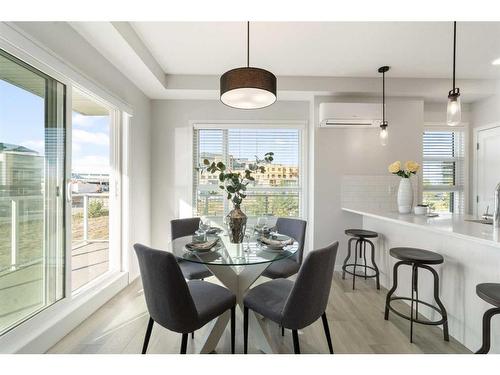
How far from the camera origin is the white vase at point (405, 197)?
8.16ft

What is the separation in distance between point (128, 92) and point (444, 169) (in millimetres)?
4761

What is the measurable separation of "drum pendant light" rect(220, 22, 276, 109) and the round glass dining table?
1.10 meters

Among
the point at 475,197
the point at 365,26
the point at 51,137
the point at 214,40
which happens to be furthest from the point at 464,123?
the point at 51,137

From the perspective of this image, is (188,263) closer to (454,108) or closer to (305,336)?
(305,336)

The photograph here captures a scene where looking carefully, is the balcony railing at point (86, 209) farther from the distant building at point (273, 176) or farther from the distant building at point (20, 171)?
the distant building at point (273, 176)

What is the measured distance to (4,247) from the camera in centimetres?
145

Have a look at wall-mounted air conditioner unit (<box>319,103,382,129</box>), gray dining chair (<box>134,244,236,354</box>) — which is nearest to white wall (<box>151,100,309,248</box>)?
wall-mounted air conditioner unit (<box>319,103,382,129</box>)

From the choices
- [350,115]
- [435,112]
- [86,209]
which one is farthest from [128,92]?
[435,112]

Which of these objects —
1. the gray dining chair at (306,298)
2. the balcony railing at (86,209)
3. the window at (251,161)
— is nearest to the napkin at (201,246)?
the gray dining chair at (306,298)

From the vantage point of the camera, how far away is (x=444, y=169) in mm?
3637

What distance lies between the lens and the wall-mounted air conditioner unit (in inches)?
118

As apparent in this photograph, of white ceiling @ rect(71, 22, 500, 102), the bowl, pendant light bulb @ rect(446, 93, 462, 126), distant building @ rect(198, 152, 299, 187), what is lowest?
the bowl

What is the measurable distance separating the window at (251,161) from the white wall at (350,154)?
1.27 ft

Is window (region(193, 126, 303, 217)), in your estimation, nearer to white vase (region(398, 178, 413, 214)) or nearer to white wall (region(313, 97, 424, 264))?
white wall (region(313, 97, 424, 264))
